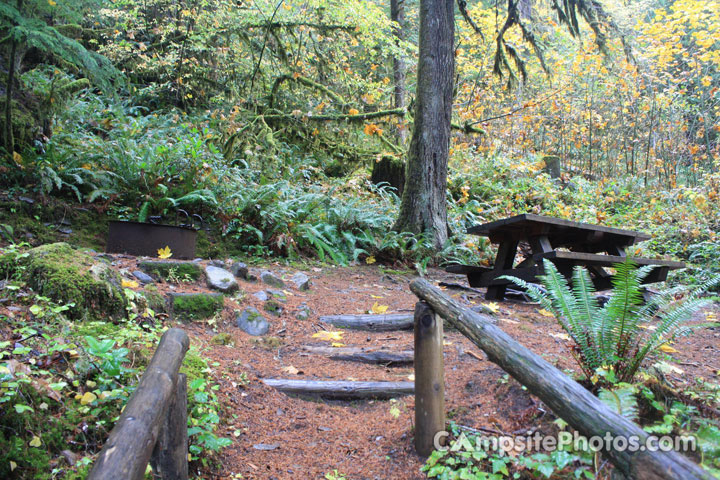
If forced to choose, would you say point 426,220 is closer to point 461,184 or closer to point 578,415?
point 461,184

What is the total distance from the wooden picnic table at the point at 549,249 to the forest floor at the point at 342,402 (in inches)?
28.3

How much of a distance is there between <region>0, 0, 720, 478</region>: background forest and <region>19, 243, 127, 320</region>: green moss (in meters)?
0.10

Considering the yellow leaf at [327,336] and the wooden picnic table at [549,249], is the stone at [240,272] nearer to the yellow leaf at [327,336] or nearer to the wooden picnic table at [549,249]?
the yellow leaf at [327,336]

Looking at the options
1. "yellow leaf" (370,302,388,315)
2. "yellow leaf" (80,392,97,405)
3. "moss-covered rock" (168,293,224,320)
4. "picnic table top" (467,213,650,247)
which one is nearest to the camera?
"yellow leaf" (80,392,97,405)

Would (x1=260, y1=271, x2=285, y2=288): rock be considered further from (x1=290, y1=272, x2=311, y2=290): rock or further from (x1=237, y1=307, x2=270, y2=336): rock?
(x1=237, y1=307, x2=270, y2=336): rock

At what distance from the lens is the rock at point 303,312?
5158 mm

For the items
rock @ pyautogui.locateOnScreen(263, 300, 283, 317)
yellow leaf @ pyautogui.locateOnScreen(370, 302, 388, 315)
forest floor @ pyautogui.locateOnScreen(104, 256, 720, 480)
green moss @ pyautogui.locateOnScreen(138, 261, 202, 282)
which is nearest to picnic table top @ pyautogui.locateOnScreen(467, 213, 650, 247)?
forest floor @ pyautogui.locateOnScreen(104, 256, 720, 480)

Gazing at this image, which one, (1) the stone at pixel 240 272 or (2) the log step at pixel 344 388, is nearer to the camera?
(2) the log step at pixel 344 388

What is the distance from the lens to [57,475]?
6.31 feet

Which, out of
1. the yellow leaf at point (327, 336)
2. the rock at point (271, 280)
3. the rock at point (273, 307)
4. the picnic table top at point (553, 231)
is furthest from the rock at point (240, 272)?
the picnic table top at point (553, 231)

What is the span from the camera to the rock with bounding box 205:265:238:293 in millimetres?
5094

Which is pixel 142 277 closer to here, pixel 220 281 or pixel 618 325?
pixel 220 281

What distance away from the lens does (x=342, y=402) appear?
3549 mm

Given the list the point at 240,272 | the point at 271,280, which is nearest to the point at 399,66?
the point at 271,280
